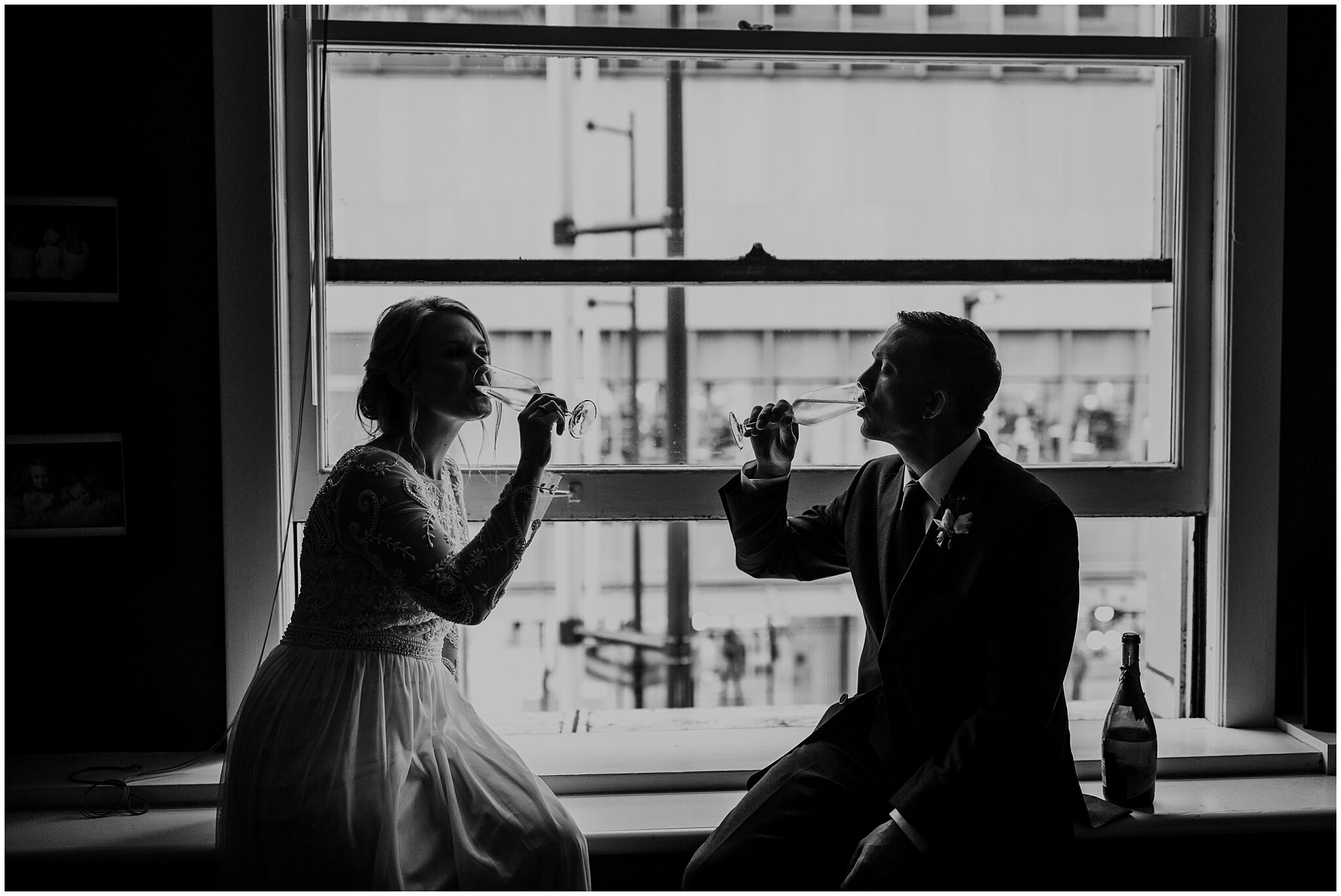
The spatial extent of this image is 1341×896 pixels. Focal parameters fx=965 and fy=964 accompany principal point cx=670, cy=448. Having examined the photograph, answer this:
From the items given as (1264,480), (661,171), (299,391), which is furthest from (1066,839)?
(299,391)

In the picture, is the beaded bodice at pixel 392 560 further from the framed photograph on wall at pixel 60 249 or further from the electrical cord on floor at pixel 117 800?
the framed photograph on wall at pixel 60 249

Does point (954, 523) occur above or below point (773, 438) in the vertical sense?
below

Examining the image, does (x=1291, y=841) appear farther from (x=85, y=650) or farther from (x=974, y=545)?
(x=85, y=650)

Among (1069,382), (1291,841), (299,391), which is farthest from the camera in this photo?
(1069,382)

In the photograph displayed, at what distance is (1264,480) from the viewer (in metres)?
1.76

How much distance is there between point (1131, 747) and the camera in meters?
1.54

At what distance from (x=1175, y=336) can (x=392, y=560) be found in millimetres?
1468

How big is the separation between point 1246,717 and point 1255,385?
0.62 metres

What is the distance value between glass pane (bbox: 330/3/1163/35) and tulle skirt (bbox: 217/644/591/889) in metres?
1.13

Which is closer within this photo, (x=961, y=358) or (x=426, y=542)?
(x=426, y=542)

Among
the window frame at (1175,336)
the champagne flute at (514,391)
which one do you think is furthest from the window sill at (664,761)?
the champagne flute at (514,391)

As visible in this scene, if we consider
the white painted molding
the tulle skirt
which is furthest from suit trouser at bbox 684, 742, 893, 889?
the white painted molding

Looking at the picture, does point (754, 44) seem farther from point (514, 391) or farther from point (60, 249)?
point (60, 249)

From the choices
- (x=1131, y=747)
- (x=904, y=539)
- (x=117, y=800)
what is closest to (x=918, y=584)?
(x=904, y=539)
